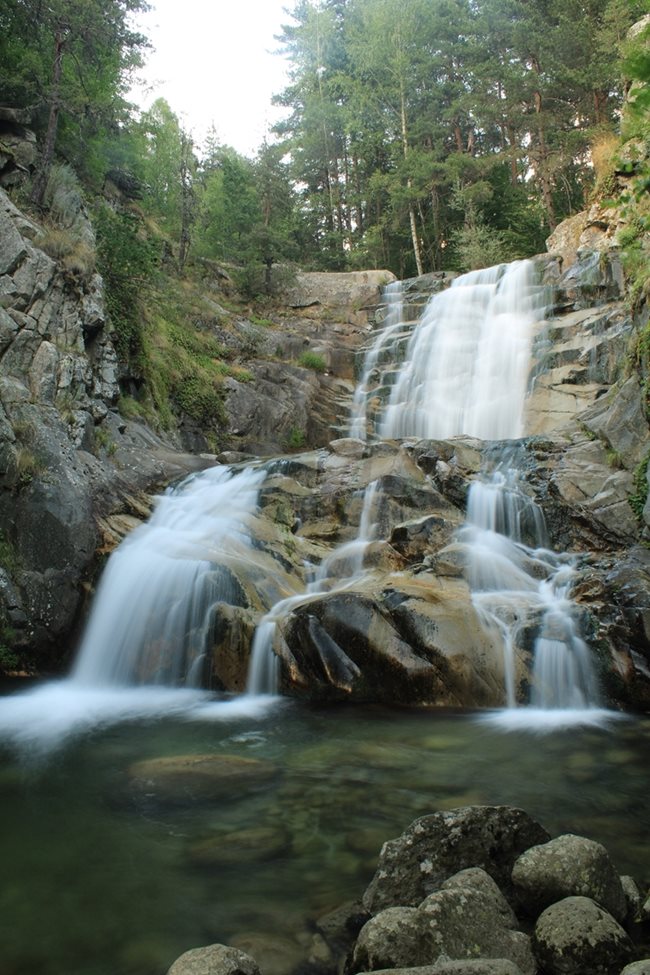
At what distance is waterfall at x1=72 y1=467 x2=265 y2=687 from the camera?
765cm

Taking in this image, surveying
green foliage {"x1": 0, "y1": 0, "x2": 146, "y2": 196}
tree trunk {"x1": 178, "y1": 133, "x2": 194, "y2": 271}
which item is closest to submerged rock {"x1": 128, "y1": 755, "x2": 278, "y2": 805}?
green foliage {"x1": 0, "y1": 0, "x2": 146, "y2": 196}

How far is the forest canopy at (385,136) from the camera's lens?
16.3 meters

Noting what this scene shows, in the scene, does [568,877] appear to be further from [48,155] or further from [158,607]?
[48,155]

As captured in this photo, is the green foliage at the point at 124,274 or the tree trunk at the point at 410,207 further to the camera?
the tree trunk at the point at 410,207

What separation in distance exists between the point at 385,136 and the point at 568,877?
3397 centimetres

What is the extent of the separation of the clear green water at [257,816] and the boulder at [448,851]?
38 centimetres

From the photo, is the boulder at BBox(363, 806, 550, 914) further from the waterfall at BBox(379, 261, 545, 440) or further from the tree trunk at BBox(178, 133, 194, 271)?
the tree trunk at BBox(178, 133, 194, 271)

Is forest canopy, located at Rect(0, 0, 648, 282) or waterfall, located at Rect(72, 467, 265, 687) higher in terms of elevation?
forest canopy, located at Rect(0, 0, 648, 282)

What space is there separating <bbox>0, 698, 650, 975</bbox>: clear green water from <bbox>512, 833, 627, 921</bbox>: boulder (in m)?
0.86

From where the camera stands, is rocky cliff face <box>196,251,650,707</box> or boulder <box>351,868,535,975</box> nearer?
boulder <box>351,868,535,975</box>

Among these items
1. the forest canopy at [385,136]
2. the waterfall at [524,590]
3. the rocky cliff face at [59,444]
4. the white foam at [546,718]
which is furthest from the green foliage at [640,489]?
the forest canopy at [385,136]

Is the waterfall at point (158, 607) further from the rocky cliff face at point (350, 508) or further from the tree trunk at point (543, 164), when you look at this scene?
the tree trunk at point (543, 164)

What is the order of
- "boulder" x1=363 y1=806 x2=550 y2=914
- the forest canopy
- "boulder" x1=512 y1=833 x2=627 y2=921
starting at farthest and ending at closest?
the forest canopy, "boulder" x1=363 y1=806 x2=550 y2=914, "boulder" x1=512 y1=833 x2=627 y2=921

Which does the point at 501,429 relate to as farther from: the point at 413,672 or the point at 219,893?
the point at 219,893
